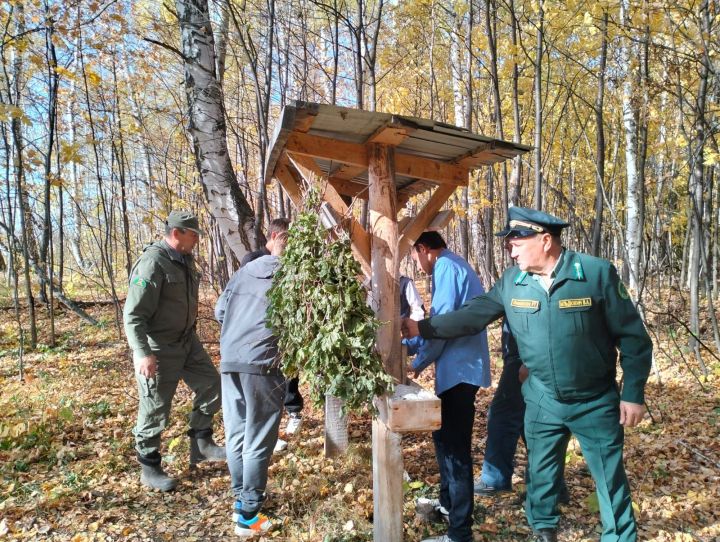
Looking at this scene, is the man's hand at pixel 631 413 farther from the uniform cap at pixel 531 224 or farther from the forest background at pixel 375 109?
the forest background at pixel 375 109

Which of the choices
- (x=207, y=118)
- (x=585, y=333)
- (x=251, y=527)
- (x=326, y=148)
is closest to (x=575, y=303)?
(x=585, y=333)

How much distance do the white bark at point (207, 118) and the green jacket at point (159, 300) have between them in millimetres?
1084

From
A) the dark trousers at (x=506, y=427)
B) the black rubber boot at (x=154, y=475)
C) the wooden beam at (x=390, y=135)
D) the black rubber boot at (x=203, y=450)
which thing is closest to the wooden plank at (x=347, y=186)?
the wooden beam at (x=390, y=135)

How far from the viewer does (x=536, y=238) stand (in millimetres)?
2635

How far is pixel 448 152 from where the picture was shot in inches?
131

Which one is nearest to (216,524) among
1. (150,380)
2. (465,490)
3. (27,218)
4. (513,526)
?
(150,380)

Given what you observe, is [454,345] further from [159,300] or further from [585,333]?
[159,300]

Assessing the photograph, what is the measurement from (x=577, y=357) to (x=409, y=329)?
104 centimetres

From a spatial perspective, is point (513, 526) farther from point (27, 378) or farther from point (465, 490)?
point (27, 378)

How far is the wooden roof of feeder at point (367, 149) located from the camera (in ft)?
8.89

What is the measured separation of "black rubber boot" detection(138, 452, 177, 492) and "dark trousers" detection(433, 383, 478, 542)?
7.82 ft

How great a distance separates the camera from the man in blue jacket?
9.53ft

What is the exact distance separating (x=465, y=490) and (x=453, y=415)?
0.46 metres

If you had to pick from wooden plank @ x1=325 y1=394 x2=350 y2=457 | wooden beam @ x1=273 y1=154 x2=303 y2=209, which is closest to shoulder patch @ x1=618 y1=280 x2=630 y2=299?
wooden beam @ x1=273 y1=154 x2=303 y2=209
